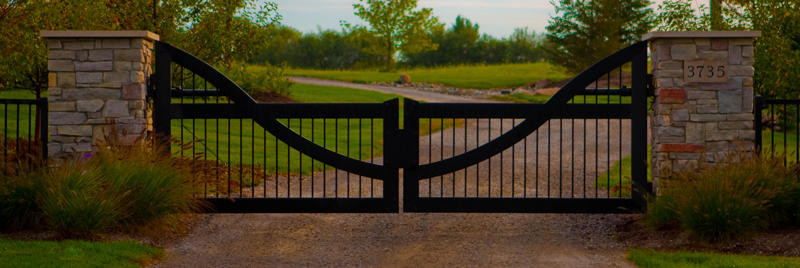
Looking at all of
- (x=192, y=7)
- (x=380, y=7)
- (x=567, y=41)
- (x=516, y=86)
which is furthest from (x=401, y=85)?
(x=192, y=7)

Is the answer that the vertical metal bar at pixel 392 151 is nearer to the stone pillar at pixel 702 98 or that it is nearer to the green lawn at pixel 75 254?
the green lawn at pixel 75 254

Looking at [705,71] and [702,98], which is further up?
[705,71]

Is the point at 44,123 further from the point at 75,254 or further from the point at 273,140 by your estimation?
the point at 273,140

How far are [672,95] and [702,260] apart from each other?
6.96 feet

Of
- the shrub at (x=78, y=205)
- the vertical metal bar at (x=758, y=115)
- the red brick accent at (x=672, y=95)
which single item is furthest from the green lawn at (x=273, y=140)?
the vertical metal bar at (x=758, y=115)

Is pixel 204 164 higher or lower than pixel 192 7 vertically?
lower

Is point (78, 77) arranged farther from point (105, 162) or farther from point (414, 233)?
point (414, 233)

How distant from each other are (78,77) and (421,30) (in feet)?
132

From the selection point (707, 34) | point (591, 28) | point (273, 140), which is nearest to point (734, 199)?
point (707, 34)

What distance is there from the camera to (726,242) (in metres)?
6.84

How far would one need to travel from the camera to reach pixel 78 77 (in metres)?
7.77

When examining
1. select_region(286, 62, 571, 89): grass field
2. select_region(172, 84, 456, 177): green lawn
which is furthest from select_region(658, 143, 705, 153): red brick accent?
select_region(286, 62, 571, 89): grass field

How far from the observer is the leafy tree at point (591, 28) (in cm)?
3578

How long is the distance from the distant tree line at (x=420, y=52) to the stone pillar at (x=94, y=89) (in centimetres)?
4821
